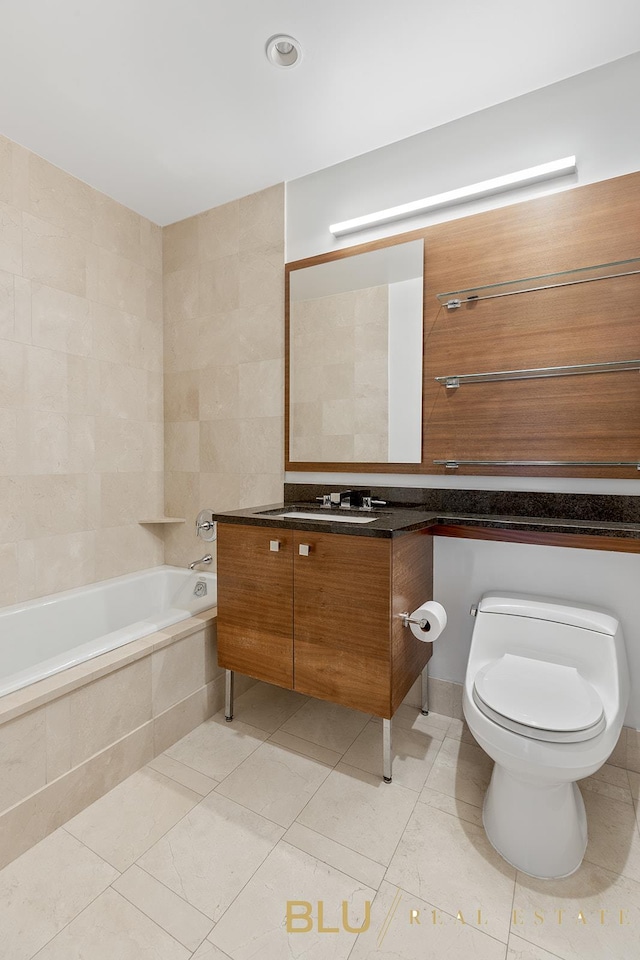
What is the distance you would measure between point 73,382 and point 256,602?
1434mm

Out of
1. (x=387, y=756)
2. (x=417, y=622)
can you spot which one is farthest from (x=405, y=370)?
(x=387, y=756)

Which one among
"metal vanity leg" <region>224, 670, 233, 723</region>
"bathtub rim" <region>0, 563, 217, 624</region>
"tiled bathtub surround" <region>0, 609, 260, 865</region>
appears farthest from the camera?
"bathtub rim" <region>0, 563, 217, 624</region>

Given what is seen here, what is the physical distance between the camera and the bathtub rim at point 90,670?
4.14ft

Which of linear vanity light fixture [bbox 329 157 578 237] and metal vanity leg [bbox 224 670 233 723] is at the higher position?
linear vanity light fixture [bbox 329 157 578 237]

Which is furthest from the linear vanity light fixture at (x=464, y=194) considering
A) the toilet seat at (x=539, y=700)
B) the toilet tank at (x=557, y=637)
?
the toilet seat at (x=539, y=700)

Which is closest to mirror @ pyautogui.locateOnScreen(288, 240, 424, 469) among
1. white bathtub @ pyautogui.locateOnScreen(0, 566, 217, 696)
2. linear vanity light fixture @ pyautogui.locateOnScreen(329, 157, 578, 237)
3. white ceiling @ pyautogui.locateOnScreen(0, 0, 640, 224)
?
linear vanity light fixture @ pyautogui.locateOnScreen(329, 157, 578, 237)

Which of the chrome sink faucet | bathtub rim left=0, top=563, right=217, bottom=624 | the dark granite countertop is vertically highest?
the chrome sink faucet

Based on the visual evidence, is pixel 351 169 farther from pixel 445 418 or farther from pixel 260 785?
pixel 260 785

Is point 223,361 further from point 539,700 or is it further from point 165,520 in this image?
point 539,700

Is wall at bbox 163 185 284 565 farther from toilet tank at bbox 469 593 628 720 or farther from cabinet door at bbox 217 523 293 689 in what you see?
toilet tank at bbox 469 593 628 720

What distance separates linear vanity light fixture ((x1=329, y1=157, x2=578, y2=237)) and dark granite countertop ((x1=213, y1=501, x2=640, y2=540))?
1236 mm

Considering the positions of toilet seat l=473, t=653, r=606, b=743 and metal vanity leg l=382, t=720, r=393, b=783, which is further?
metal vanity leg l=382, t=720, r=393, b=783

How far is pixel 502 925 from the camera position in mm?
1055

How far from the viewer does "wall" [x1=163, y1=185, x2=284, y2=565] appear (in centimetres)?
229
